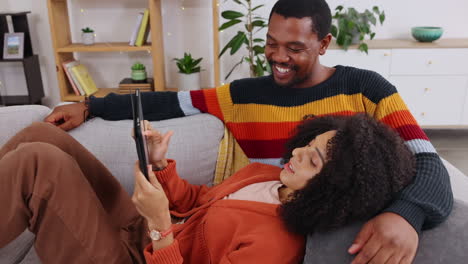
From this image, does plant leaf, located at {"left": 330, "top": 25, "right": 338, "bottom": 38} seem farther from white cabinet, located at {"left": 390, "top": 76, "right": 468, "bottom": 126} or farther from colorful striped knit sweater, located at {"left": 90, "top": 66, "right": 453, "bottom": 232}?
colorful striped knit sweater, located at {"left": 90, "top": 66, "right": 453, "bottom": 232}

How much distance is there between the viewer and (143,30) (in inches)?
112

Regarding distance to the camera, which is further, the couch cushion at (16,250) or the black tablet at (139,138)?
the couch cushion at (16,250)

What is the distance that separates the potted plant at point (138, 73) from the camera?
2998 millimetres

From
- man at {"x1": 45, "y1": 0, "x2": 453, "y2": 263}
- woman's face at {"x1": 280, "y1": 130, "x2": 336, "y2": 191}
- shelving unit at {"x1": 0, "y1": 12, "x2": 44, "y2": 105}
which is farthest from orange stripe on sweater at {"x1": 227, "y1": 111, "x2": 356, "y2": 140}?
shelving unit at {"x1": 0, "y1": 12, "x2": 44, "y2": 105}

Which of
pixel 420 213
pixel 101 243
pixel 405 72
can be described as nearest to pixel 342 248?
pixel 420 213

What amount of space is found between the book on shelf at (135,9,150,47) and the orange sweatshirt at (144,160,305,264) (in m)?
1.79

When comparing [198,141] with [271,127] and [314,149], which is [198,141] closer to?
[271,127]

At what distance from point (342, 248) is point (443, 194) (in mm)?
315

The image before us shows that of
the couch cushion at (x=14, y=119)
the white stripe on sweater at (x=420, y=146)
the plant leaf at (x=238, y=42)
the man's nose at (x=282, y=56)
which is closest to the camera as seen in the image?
the white stripe on sweater at (x=420, y=146)

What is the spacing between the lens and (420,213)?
944 mm

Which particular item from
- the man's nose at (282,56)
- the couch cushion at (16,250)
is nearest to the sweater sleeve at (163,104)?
the man's nose at (282,56)

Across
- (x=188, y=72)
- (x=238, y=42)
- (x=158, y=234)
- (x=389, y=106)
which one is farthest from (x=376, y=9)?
(x=158, y=234)

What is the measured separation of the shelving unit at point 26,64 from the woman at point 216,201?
6.25ft

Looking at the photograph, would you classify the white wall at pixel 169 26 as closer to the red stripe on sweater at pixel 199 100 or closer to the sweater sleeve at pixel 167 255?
the red stripe on sweater at pixel 199 100
